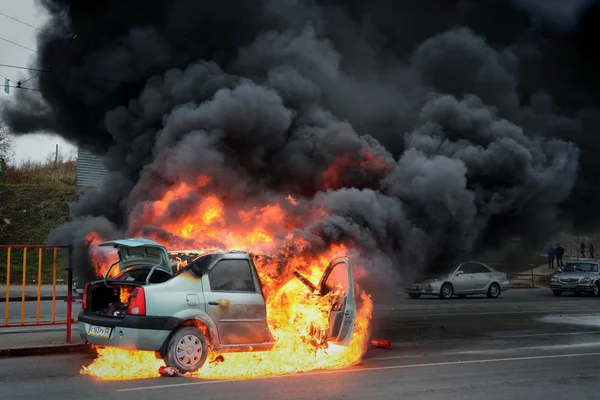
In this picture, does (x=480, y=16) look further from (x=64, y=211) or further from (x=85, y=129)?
(x=64, y=211)

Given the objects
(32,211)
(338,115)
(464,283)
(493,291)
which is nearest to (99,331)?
(338,115)

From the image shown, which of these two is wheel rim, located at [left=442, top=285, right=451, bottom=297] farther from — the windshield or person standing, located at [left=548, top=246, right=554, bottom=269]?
person standing, located at [left=548, top=246, right=554, bottom=269]

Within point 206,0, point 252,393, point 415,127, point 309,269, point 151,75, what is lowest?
point 252,393

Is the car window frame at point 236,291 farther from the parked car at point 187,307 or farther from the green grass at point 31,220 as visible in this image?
the green grass at point 31,220

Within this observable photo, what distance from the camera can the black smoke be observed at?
1234 centimetres

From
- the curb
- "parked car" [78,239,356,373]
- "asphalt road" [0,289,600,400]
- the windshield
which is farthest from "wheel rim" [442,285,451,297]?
the curb

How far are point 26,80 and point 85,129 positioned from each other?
9.65 ft

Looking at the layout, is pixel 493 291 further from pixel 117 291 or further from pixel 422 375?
pixel 117 291

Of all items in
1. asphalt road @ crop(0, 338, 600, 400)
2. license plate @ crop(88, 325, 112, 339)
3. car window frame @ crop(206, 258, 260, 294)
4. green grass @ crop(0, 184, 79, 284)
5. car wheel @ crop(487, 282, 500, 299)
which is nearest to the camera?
asphalt road @ crop(0, 338, 600, 400)

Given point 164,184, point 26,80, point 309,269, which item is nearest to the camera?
point 309,269

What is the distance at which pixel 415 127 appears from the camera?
15047 millimetres

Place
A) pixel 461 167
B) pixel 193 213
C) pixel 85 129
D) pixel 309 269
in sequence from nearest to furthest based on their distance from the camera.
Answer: pixel 309 269
pixel 193 213
pixel 461 167
pixel 85 129

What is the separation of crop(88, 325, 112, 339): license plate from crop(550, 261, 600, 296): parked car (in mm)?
23837

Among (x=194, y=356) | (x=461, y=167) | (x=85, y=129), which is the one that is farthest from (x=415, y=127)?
(x=194, y=356)
